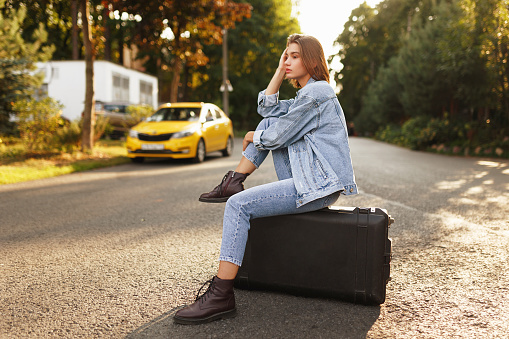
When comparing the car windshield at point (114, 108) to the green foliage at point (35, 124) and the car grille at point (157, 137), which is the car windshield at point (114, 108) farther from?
the car grille at point (157, 137)

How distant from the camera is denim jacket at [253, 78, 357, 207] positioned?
10.3 ft

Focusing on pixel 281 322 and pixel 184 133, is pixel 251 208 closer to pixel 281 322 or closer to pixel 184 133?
pixel 281 322

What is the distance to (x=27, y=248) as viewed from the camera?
4551 mm

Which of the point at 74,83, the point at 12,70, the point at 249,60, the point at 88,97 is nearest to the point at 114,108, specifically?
the point at 74,83

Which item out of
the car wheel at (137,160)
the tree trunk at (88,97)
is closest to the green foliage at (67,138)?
the tree trunk at (88,97)

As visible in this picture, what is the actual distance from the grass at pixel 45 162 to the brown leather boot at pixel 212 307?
7256 mm

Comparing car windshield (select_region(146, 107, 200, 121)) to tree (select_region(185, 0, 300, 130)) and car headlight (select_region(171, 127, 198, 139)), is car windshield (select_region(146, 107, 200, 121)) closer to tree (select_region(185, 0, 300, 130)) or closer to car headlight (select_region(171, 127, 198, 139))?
car headlight (select_region(171, 127, 198, 139))

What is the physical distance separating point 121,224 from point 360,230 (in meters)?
3.35

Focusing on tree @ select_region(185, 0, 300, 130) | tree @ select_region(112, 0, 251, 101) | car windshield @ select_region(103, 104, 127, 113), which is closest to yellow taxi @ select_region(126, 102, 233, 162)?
tree @ select_region(112, 0, 251, 101)

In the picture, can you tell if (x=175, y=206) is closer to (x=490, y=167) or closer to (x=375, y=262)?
(x=375, y=262)

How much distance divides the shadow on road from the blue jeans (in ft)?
1.18

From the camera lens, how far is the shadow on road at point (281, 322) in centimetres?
275

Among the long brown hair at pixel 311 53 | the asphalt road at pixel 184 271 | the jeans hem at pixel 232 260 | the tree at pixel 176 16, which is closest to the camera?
the asphalt road at pixel 184 271

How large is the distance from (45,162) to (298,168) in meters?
9.77
